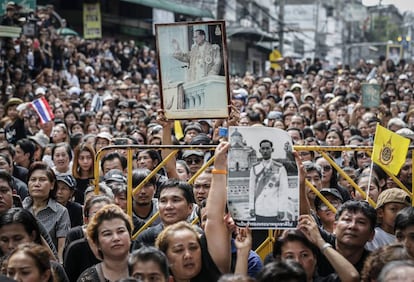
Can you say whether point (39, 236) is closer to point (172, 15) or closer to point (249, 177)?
point (249, 177)

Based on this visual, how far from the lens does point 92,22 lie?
28.0 metres

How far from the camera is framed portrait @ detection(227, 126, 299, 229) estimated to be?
532cm

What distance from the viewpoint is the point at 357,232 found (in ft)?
18.0

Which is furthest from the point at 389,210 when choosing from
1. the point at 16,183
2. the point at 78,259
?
the point at 16,183

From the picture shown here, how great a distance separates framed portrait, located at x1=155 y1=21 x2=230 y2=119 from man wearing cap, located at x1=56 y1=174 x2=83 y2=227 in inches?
54.3

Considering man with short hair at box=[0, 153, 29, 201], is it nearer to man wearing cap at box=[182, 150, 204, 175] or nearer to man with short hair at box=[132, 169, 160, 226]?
man with short hair at box=[132, 169, 160, 226]

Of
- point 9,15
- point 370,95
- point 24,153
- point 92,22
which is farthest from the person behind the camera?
point 92,22

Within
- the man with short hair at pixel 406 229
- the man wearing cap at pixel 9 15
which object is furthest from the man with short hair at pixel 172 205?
the man wearing cap at pixel 9 15

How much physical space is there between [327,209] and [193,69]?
1552mm

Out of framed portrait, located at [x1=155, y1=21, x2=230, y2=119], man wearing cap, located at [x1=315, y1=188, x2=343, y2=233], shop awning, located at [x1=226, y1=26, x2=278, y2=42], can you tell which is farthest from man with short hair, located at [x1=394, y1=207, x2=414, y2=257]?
shop awning, located at [x1=226, y1=26, x2=278, y2=42]

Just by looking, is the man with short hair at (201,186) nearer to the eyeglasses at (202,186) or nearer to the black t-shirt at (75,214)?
the eyeglasses at (202,186)

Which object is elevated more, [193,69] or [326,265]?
[193,69]

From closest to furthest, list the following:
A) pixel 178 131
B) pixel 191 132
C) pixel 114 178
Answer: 1. pixel 114 178
2. pixel 191 132
3. pixel 178 131

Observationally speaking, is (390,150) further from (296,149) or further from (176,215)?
(176,215)
